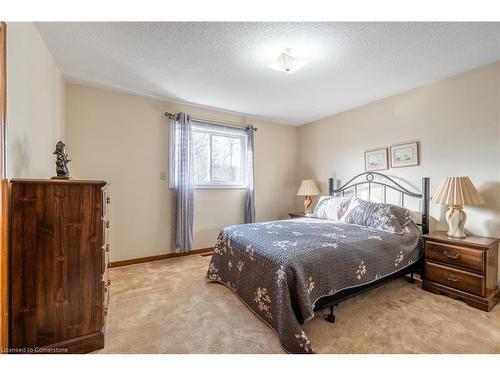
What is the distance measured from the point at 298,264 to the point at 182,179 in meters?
2.23

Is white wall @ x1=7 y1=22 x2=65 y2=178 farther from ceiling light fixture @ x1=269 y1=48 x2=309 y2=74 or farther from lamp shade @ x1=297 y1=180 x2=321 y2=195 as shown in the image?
lamp shade @ x1=297 y1=180 x2=321 y2=195

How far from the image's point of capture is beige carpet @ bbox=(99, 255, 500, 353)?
143 cm

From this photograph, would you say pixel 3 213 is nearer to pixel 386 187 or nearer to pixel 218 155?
pixel 218 155

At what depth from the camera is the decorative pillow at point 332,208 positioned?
2.93 m

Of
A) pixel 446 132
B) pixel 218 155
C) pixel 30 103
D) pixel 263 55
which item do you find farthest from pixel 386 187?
pixel 30 103

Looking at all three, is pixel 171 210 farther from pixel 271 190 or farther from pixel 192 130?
pixel 271 190

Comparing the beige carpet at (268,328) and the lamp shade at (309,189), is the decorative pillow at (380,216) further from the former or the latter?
the lamp shade at (309,189)

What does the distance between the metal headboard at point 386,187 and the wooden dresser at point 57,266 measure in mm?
3212

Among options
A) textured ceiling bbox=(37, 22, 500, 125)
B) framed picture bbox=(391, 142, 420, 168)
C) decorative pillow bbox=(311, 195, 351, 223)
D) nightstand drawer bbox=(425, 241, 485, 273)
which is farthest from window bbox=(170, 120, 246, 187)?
nightstand drawer bbox=(425, 241, 485, 273)

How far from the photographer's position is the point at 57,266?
1.30m

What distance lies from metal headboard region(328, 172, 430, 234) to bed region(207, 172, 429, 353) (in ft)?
0.04

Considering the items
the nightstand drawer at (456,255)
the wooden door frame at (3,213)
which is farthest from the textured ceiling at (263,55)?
the nightstand drawer at (456,255)
